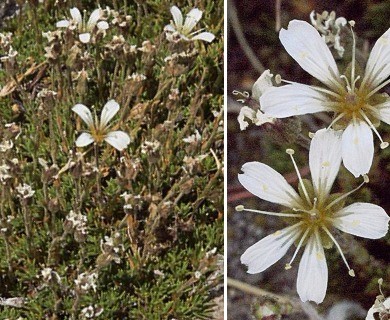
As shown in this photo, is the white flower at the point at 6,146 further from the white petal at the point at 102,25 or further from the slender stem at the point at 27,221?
the white petal at the point at 102,25

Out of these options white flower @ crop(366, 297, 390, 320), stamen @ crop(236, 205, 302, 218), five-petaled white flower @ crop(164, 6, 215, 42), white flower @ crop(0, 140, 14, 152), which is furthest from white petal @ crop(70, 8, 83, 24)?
white flower @ crop(366, 297, 390, 320)

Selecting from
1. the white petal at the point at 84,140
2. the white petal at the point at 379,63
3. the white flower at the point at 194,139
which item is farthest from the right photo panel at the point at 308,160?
the white petal at the point at 84,140

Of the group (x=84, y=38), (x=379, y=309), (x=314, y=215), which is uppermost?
(x=84, y=38)

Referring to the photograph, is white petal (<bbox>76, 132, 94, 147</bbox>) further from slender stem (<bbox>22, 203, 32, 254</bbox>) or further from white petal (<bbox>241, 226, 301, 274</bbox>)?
white petal (<bbox>241, 226, 301, 274</bbox>)

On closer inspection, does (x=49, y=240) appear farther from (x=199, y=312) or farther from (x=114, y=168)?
(x=199, y=312)

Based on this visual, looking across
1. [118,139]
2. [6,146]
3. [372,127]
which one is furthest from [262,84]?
[6,146]

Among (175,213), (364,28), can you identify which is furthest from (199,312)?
(364,28)

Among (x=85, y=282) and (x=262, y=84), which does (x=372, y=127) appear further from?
(x=85, y=282)
